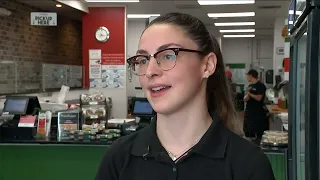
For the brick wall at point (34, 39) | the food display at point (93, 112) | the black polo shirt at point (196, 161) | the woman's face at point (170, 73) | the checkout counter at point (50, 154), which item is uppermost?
the brick wall at point (34, 39)

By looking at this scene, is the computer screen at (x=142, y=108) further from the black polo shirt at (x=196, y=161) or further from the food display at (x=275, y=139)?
the black polo shirt at (x=196, y=161)

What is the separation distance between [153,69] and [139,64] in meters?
0.08

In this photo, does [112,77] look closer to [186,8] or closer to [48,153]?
[186,8]

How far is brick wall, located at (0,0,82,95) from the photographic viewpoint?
23.9ft

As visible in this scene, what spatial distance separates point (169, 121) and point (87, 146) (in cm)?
307

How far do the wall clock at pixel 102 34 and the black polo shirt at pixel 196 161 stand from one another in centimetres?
805

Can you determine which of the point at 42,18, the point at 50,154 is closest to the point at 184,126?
the point at 50,154

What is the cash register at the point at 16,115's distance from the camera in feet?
14.3

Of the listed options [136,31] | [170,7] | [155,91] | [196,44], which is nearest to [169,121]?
[155,91]

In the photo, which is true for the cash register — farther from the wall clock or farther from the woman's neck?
the wall clock

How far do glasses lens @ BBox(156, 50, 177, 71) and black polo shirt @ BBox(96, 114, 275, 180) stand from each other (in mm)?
239

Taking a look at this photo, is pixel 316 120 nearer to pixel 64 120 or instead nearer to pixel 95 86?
pixel 64 120

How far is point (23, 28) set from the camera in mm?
8648

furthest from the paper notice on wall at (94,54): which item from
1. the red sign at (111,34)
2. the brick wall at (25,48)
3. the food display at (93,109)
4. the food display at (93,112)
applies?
the food display at (93,112)
